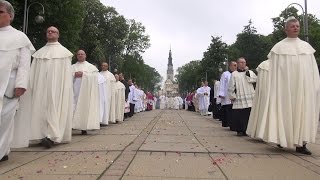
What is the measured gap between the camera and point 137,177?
6.05 metres

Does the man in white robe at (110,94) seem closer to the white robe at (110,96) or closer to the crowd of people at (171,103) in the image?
the white robe at (110,96)

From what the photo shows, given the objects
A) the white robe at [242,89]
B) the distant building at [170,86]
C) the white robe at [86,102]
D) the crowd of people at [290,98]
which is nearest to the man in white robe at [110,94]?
the white robe at [86,102]

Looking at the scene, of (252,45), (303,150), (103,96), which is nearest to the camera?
(303,150)

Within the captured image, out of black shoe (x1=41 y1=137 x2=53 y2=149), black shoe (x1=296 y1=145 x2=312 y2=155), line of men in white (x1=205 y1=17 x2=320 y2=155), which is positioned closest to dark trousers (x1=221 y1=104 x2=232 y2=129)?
line of men in white (x1=205 y1=17 x2=320 y2=155)

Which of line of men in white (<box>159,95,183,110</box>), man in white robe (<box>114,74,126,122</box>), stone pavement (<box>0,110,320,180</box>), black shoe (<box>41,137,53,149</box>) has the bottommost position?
stone pavement (<box>0,110,320,180</box>)

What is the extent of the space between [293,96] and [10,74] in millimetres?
4803

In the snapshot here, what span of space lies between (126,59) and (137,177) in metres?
83.9

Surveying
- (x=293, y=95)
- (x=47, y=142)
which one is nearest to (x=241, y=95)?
(x=293, y=95)

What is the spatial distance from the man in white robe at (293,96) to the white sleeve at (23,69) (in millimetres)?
4207

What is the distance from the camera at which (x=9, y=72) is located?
7559 millimetres

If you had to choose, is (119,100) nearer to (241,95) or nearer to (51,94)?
(241,95)

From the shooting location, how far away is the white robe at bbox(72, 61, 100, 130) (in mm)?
12688

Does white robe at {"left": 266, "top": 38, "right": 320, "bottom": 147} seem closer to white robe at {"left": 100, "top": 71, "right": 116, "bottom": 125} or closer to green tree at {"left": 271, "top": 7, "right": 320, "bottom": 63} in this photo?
white robe at {"left": 100, "top": 71, "right": 116, "bottom": 125}

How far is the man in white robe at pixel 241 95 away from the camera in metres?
13.1
